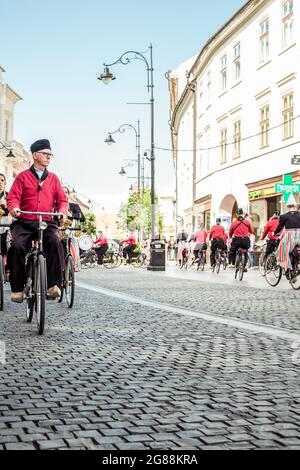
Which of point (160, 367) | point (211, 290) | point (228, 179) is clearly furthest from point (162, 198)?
point (160, 367)

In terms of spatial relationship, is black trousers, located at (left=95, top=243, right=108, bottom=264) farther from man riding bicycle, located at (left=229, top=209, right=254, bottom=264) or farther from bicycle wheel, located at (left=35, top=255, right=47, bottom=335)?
bicycle wheel, located at (left=35, top=255, right=47, bottom=335)

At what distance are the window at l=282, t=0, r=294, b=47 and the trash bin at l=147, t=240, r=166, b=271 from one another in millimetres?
8722

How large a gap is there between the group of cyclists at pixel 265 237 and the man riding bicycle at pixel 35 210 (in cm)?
760

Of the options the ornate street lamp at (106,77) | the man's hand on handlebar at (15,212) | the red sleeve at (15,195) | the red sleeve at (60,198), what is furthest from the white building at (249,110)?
the man's hand on handlebar at (15,212)

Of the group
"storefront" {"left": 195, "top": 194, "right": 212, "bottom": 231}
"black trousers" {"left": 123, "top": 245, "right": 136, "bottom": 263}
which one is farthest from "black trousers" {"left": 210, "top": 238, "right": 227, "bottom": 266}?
"storefront" {"left": 195, "top": 194, "right": 212, "bottom": 231}

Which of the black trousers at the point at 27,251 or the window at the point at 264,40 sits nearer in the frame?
the black trousers at the point at 27,251

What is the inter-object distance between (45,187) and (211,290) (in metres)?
6.69

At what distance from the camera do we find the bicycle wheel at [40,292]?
21.5ft

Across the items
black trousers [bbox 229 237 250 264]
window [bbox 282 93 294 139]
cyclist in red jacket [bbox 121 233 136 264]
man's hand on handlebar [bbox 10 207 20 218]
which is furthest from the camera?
cyclist in red jacket [bbox 121 233 136 264]

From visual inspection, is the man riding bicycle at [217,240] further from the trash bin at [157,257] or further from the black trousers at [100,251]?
the black trousers at [100,251]

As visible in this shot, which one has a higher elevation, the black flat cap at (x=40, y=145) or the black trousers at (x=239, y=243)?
the black flat cap at (x=40, y=145)

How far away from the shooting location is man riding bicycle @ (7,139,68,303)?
720 cm

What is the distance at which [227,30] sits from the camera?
104 feet

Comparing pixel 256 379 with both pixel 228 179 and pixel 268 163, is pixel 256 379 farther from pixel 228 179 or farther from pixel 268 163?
pixel 228 179
